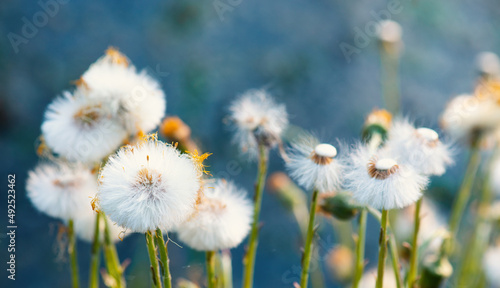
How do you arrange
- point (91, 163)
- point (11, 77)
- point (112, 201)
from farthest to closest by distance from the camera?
point (11, 77) → point (91, 163) → point (112, 201)

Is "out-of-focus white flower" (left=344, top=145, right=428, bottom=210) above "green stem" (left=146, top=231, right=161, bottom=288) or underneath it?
above

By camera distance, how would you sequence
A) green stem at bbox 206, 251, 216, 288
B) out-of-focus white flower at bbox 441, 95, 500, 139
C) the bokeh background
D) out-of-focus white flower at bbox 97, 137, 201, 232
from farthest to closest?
1. the bokeh background
2. out-of-focus white flower at bbox 441, 95, 500, 139
3. green stem at bbox 206, 251, 216, 288
4. out-of-focus white flower at bbox 97, 137, 201, 232

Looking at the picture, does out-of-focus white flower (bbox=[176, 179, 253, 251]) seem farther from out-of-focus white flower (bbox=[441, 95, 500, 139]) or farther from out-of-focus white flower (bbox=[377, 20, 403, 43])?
out-of-focus white flower (bbox=[377, 20, 403, 43])

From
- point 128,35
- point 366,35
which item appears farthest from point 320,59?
point 128,35

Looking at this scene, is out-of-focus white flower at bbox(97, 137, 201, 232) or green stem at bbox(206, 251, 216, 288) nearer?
out-of-focus white flower at bbox(97, 137, 201, 232)

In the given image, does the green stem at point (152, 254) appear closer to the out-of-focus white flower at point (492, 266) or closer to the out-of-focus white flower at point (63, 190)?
the out-of-focus white flower at point (63, 190)

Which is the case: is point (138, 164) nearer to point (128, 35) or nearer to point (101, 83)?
point (101, 83)

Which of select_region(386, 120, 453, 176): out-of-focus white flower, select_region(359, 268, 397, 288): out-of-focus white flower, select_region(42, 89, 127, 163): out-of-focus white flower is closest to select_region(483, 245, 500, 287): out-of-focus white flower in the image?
select_region(359, 268, 397, 288): out-of-focus white flower
